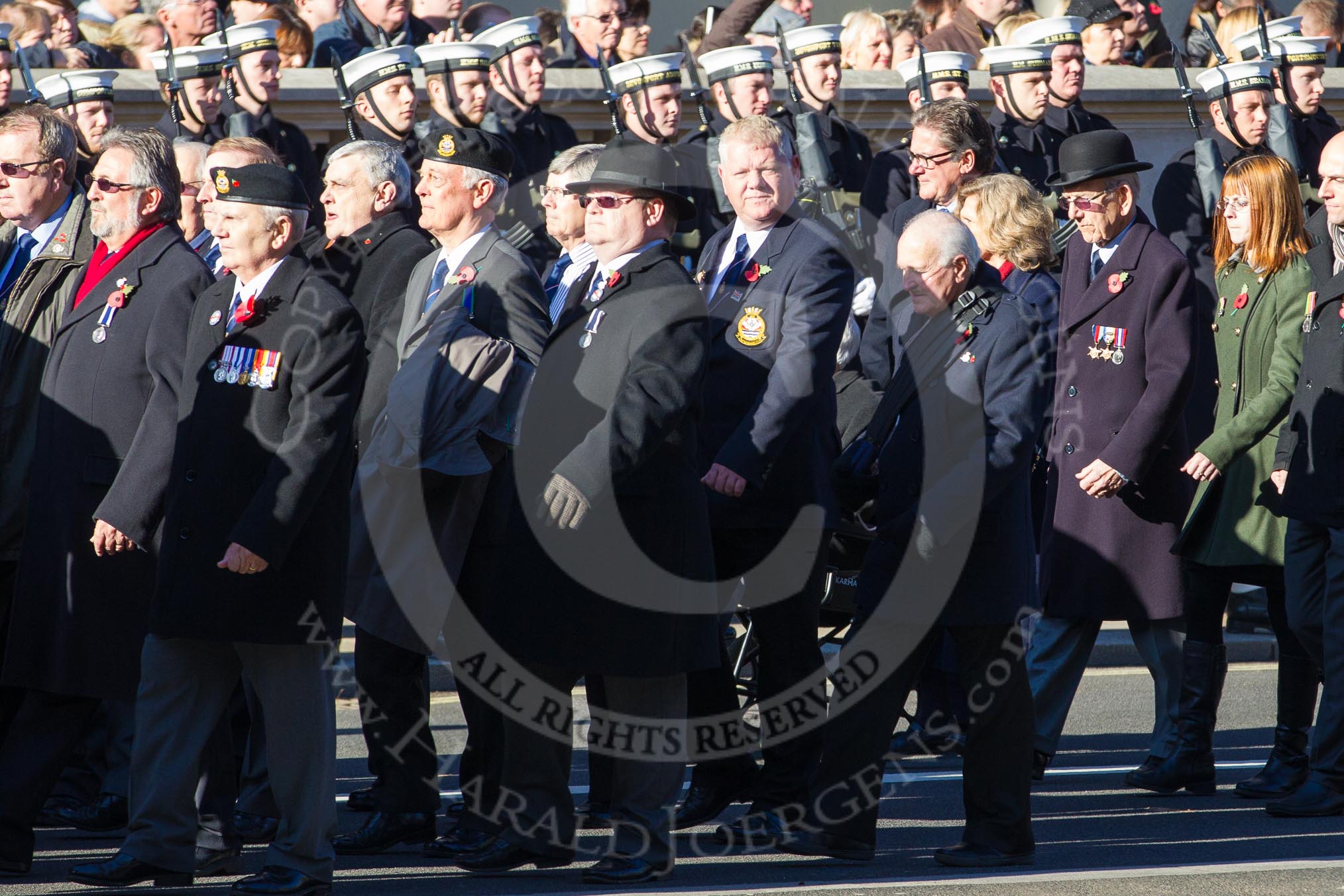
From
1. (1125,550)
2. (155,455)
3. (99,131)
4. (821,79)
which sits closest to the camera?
(155,455)

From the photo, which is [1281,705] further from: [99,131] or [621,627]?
[99,131]

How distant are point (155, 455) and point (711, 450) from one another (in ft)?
5.62


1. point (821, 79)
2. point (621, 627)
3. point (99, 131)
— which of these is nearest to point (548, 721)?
point (621, 627)

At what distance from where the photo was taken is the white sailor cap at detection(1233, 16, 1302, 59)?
35.1 feet

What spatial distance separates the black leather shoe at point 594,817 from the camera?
6172 millimetres

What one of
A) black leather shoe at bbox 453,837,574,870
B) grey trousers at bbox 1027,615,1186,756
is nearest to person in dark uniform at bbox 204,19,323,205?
grey trousers at bbox 1027,615,1186,756

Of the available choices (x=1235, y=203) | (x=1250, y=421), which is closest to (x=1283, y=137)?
(x=1235, y=203)

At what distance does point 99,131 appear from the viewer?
866 centimetres

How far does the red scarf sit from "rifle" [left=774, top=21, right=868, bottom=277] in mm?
4175

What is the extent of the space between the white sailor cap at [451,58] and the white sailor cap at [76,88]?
1477 millimetres

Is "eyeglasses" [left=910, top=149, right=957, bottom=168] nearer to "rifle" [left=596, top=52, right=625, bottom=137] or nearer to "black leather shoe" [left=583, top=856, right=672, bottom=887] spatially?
"rifle" [left=596, top=52, right=625, bottom=137]

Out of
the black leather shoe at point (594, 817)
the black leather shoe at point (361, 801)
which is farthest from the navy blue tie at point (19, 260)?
the black leather shoe at point (594, 817)

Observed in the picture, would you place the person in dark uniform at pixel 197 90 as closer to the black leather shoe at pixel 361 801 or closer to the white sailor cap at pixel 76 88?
the white sailor cap at pixel 76 88

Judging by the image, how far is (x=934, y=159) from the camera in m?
7.50
